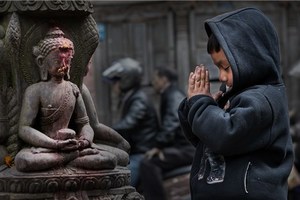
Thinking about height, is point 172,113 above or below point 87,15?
below

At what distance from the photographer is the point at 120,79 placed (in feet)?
36.5

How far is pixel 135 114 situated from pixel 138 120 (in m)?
0.07

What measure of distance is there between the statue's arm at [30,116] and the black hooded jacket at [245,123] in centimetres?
94

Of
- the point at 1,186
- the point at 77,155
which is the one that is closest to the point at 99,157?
the point at 77,155

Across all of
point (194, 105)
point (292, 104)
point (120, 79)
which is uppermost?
point (194, 105)

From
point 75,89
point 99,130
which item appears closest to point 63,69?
point 75,89

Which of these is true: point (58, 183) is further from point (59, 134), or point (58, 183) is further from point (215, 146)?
point (215, 146)

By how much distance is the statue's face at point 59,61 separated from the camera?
19.9 ft

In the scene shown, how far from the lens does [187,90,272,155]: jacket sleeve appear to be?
17.4 feet

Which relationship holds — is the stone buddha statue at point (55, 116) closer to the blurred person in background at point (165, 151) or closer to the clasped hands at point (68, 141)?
the clasped hands at point (68, 141)

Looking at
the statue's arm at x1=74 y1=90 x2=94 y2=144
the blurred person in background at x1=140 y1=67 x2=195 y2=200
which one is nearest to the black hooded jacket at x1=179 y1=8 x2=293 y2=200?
the statue's arm at x1=74 y1=90 x2=94 y2=144

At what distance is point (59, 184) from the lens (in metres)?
5.94

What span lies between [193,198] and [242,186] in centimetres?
34

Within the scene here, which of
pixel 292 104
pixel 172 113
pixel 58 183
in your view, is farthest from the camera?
pixel 292 104
